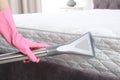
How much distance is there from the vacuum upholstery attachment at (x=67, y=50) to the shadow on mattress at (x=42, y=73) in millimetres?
119

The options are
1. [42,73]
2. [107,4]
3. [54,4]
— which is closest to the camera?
[42,73]

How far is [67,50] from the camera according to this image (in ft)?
2.62

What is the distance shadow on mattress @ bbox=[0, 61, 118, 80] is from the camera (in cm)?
89

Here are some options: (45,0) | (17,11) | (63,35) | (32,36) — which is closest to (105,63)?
(63,35)

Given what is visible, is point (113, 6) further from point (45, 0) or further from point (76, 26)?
point (76, 26)

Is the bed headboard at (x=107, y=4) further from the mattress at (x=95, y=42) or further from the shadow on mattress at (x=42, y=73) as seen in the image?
the shadow on mattress at (x=42, y=73)

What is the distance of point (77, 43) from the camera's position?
82cm

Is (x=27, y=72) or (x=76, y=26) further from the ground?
(x=76, y=26)

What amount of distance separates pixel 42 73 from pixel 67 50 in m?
0.29

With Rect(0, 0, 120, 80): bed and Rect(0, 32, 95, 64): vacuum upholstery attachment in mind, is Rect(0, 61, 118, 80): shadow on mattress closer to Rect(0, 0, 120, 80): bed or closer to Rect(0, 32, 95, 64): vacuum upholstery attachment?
Rect(0, 0, 120, 80): bed

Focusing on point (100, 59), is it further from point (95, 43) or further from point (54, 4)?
point (54, 4)

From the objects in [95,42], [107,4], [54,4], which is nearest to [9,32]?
[95,42]

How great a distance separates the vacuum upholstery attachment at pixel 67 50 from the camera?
0.76 meters

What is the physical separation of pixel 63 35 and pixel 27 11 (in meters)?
2.32
